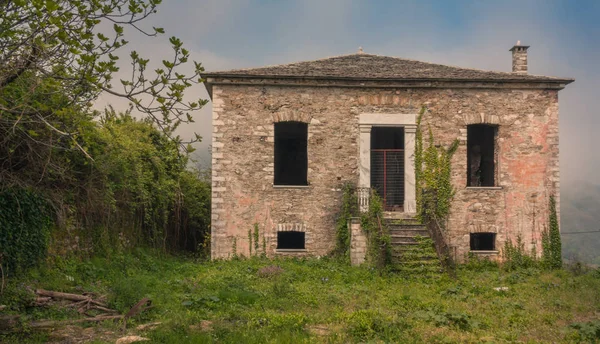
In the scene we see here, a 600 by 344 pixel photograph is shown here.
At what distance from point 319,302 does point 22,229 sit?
5.69 metres

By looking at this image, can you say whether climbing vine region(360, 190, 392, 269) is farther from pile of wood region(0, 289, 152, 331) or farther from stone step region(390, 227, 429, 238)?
pile of wood region(0, 289, 152, 331)

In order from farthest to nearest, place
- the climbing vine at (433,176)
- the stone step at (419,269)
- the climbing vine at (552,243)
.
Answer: the climbing vine at (433,176) < the climbing vine at (552,243) < the stone step at (419,269)

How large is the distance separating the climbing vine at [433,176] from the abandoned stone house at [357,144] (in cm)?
19

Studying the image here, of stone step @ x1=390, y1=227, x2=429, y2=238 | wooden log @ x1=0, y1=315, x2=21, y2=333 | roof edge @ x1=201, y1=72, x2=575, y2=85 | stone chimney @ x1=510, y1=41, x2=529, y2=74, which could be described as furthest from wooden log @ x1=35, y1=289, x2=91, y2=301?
stone chimney @ x1=510, y1=41, x2=529, y2=74

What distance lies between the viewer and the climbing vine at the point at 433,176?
15.4 m

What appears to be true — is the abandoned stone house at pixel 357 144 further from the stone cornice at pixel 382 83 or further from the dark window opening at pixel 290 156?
the dark window opening at pixel 290 156

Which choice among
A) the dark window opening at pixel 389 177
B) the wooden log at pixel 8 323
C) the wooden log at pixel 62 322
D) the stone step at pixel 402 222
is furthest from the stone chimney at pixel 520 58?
the wooden log at pixel 8 323

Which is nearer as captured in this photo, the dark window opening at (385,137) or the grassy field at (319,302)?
the grassy field at (319,302)

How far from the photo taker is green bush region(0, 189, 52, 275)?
29.6ft

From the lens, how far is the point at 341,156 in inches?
616

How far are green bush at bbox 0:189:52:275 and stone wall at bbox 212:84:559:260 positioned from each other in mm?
5744

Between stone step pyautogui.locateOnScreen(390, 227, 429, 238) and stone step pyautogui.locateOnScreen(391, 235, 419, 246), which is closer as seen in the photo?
stone step pyautogui.locateOnScreen(391, 235, 419, 246)

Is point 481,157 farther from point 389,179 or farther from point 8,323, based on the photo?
point 8,323

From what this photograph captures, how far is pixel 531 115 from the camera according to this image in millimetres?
15898
